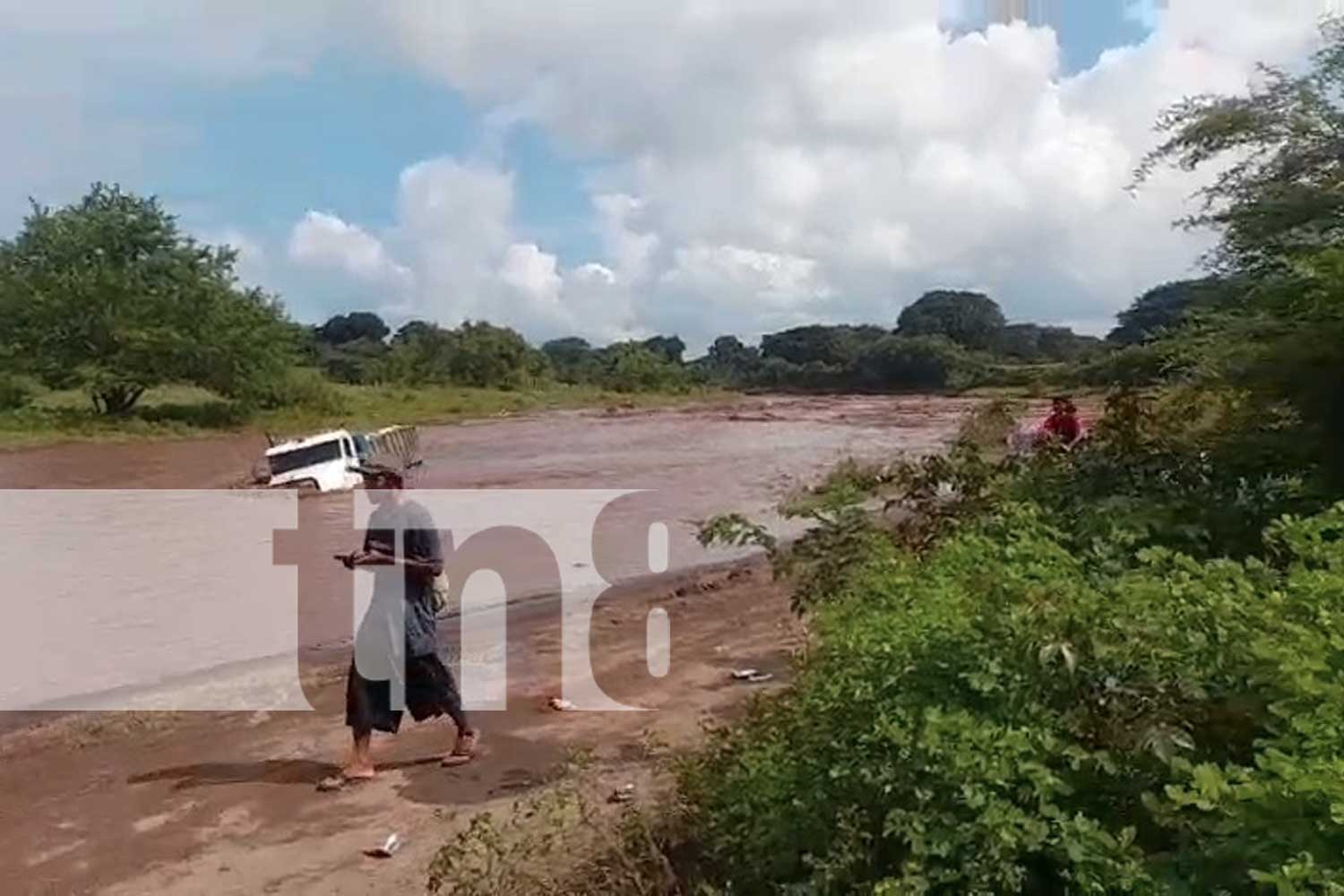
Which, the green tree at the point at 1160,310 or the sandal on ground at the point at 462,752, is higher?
the green tree at the point at 1160,310

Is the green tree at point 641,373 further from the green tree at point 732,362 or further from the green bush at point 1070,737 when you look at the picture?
the green bush at point 1070,737

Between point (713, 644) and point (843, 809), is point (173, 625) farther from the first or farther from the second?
point (843, 809)

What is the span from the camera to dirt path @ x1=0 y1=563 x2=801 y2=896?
6.05m

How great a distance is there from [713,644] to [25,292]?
36961 millimetres

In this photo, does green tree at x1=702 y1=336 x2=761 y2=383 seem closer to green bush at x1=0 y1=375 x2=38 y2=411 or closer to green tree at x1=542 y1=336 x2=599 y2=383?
green tree at x1=542 y1=336 x2=599 y2=383

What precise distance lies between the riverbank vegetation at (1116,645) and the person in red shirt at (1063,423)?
1.21m

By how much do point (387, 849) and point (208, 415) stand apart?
127ft

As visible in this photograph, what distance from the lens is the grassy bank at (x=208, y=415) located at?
38.4 m

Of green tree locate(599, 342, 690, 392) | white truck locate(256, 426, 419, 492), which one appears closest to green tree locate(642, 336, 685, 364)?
green tree locate(599, 342, 690, 392)

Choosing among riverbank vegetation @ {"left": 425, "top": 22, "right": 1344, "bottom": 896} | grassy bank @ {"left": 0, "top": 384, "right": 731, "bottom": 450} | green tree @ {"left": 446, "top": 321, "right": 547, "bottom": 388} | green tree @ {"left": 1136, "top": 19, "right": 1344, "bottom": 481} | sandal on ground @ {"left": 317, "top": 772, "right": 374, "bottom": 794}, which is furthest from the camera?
green tree @ {"left": 446, "top": 321, "right": 547, "bottom": 388}

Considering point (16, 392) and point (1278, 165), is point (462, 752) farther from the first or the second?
point (16, 392)

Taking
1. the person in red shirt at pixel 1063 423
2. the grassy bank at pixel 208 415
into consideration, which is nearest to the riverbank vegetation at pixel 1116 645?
the person in red shirt at pixel 1063 423

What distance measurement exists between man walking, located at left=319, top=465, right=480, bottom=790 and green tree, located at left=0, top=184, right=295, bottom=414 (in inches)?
1398

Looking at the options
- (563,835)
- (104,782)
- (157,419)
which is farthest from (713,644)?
(157,419)
